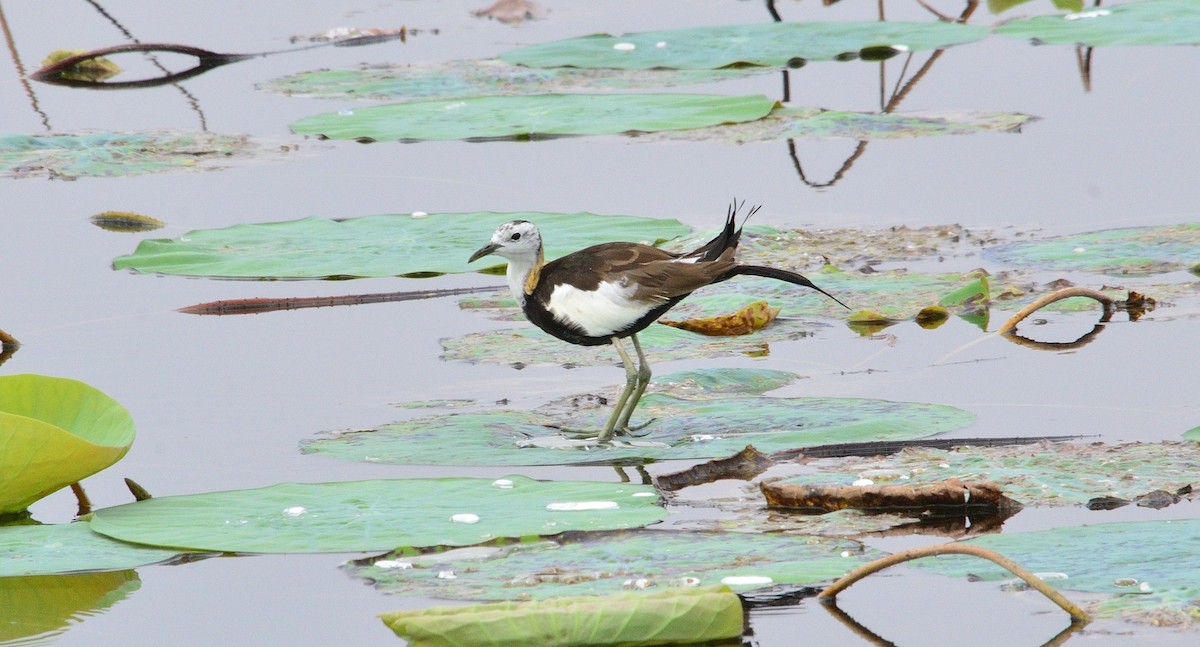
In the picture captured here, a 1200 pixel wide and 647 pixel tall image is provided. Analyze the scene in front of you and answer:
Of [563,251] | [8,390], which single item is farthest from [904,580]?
[563,251]

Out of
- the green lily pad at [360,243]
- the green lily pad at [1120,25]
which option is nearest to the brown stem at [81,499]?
the green lily pad at [360,243]

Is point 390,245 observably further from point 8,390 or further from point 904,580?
point 904,580

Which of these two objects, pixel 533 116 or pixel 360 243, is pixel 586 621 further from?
pixel 533 116

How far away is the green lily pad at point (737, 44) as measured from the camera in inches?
479

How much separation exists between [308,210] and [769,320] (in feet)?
10.8

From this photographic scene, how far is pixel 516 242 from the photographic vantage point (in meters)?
5.80

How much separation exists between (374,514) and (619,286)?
1342 millimetres

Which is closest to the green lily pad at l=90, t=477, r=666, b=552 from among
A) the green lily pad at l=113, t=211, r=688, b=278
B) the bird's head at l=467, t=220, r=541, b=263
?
the bird's head at l=467, t=220, r=541, b=263

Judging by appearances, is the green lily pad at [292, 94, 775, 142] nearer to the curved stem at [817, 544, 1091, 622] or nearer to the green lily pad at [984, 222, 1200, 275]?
the green lily pad at [984, 222, 1200, 275]

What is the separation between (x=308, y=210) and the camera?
9266 mm

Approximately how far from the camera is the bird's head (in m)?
5.79

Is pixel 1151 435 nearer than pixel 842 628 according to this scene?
No

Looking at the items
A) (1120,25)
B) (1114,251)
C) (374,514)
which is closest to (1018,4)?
(1120,25)

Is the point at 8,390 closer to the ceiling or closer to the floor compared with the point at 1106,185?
closer to the ceiling
